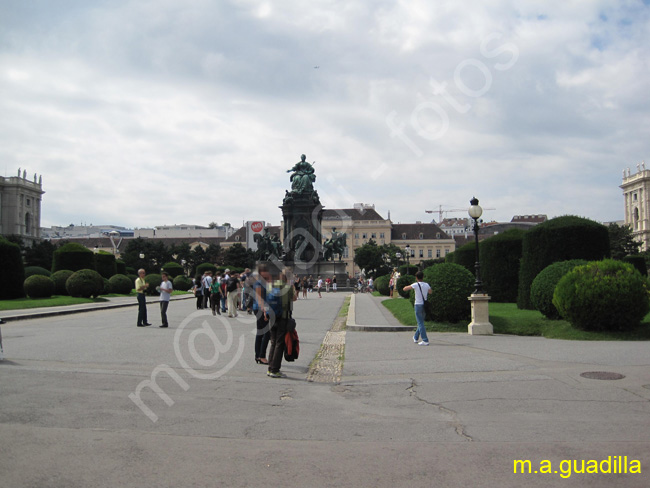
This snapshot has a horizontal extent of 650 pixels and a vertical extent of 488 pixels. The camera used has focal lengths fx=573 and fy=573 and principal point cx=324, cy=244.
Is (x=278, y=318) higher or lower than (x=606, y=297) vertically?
lower

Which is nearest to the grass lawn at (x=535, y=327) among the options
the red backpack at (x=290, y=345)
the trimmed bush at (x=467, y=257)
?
the red backpack at (x=290, y=345)

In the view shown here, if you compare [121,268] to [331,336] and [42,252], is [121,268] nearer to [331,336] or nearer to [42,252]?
[42,252]

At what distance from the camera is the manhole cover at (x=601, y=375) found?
9254 mm

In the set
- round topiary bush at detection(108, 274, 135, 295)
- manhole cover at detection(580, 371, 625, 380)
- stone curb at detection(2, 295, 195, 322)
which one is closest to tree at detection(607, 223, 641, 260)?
round topiary bush at detection(108, 274, 135, 295)

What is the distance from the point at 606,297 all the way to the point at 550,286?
2.57m

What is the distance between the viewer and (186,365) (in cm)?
1086

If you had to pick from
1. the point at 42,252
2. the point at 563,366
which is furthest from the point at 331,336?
the point at 42,252

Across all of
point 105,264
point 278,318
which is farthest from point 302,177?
point 278,318

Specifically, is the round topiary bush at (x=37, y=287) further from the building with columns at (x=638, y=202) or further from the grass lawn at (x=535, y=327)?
the building with columns at (x=638, y=202)

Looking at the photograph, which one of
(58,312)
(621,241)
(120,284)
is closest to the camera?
(58,312)

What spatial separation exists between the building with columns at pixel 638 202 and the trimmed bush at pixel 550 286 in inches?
4800

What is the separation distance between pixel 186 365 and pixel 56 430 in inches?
184

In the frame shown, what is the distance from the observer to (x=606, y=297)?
46.8 feet

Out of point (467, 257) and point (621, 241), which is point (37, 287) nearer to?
point (467, 257)
